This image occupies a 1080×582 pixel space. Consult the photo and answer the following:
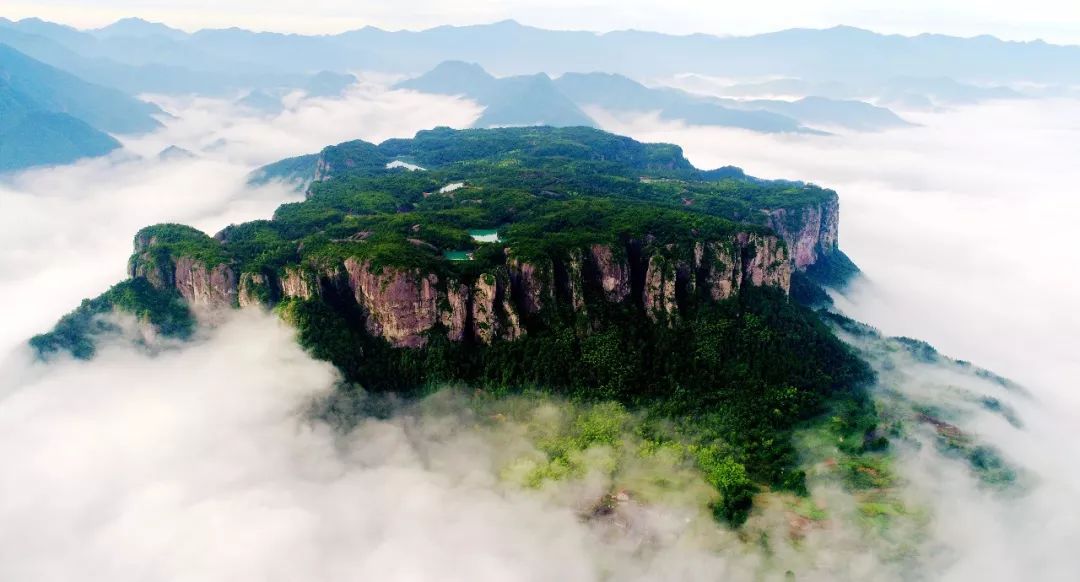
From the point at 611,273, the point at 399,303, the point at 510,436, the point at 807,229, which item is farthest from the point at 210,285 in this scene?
the point at 807,229

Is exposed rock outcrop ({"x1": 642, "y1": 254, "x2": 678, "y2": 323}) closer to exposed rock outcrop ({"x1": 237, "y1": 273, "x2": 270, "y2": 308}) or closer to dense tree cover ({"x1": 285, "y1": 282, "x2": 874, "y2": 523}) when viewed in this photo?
dense tree cover ({"x1": 285, "y1": 282, "x2": 874, "y2": 523})

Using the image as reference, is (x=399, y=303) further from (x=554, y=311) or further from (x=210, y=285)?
(x=210, y=285)

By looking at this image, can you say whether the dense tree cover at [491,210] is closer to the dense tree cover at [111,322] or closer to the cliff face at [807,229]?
the cliff face at [807,229]

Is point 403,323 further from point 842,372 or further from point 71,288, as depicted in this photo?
point 71,288

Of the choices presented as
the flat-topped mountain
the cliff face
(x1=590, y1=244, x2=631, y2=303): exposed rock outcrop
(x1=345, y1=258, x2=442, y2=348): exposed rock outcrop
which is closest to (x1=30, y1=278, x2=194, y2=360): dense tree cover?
the flat-topped mountain

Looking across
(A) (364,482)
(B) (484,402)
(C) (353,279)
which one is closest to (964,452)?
(B) (484,402)

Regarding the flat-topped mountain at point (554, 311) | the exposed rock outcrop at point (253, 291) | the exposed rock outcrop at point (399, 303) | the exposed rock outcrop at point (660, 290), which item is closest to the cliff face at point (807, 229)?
the flat-topped mountain at point (554, 311)
